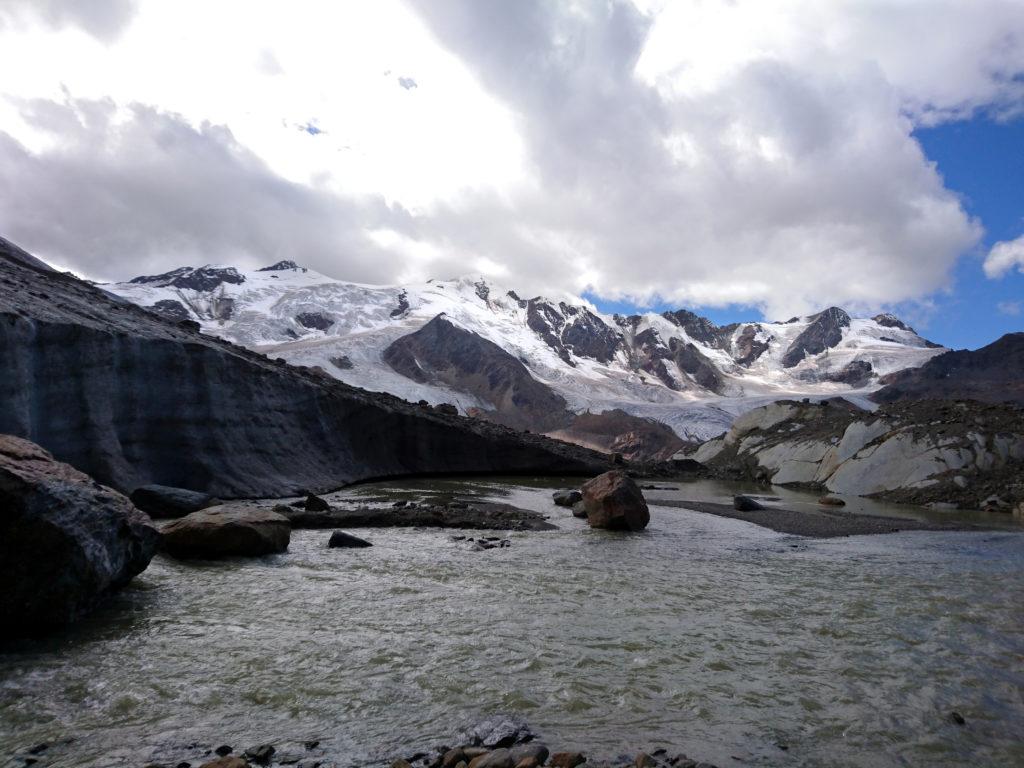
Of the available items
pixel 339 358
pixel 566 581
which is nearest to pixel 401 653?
pixel 566 581

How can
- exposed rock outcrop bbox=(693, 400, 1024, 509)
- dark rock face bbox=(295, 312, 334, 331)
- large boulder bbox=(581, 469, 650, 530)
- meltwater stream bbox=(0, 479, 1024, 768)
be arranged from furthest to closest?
dark rock face bbox=(295, 312, 334, 331)
exposed rock outcrop bbox=(693, 400, 1024, 509)
large boulder bbox=(581, 469, 650, 530)
meltwater stream bbox=(0, 479, 1024, 768)

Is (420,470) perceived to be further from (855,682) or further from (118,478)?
(855,682)

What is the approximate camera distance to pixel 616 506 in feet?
55.9

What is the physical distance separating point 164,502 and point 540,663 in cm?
1252

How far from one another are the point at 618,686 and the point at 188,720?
145 inches

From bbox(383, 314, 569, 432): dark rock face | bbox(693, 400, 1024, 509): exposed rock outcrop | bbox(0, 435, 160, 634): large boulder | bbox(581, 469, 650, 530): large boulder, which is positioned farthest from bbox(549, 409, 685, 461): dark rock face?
bbox(0, 435, 160, 634): large boulder

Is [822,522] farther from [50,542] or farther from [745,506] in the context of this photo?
[50,542]

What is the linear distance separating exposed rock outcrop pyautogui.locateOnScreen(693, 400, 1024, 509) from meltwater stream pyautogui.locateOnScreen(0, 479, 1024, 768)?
18893 mm

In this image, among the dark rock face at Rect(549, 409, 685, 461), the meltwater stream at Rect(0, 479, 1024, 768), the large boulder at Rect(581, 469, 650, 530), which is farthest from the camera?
the dark rock face at Rect(549, 409, 685, 461)

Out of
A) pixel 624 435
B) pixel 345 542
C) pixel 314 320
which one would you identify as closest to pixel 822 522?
pixel 345 542

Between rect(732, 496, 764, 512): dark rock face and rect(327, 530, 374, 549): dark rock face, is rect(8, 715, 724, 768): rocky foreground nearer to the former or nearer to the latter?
rect(327, 530, 374, 549): dark rock face

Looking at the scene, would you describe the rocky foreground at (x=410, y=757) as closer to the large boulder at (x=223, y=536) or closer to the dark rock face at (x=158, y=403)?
the large boulder at (x=223, y=536)

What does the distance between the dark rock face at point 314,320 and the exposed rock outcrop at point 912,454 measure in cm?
14969

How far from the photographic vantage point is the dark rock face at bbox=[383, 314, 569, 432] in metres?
136
